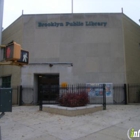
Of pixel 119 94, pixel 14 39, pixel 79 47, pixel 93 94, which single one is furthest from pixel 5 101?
pixel 14 39

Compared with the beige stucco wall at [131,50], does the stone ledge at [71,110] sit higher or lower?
lower

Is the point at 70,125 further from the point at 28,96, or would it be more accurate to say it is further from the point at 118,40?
the point at 118,40

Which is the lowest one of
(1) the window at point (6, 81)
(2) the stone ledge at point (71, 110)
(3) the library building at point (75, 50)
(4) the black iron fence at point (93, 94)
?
(2) the stone ledge at point (71, 110)

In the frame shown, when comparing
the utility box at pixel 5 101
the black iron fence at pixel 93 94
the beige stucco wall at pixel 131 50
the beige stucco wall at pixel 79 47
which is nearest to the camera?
the utility box at pixel 5 101

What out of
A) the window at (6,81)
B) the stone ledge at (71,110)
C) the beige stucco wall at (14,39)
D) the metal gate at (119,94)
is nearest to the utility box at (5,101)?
the stone ledge at (71,110)

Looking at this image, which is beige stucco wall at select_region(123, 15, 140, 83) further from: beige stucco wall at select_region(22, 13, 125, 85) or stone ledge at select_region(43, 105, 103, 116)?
stone ledge at select_region(43, 105, 103, 116)

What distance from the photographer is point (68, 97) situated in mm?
11375

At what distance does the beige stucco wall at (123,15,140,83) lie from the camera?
53.9ft

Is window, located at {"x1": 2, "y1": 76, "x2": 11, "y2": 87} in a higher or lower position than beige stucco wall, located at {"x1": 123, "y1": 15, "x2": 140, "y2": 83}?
lower

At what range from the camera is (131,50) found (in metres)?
17.1

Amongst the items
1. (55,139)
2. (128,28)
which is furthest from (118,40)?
(55,139)

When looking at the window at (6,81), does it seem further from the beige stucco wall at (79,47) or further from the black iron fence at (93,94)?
the beige stucco wall at (79,47)

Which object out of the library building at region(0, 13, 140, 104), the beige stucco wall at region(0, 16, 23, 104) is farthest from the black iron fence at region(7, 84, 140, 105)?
the beige stucco wall at region(0, 16, 23, 104)

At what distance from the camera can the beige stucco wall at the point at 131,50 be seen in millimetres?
16438
